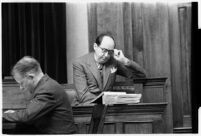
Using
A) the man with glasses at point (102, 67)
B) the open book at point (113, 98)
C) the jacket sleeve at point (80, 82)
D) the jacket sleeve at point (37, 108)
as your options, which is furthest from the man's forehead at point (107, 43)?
the jacket sleeve at point (37, 108)

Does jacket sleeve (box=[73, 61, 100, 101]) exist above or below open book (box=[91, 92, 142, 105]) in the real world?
above

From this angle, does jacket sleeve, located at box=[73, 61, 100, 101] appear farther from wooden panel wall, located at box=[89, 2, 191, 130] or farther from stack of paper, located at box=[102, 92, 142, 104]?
stack of paper, located at box=[102, 92, 142, 104]

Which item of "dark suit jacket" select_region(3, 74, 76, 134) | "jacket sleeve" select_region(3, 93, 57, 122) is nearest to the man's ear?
"dark suit jacket" select_region(3, 74, 76, 134)

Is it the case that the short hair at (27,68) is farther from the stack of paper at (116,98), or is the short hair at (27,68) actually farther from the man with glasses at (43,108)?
the stack of paper at (116,98)

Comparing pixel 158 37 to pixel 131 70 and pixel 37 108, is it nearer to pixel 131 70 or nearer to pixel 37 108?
pixel 131 70

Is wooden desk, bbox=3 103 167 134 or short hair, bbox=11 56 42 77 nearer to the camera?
short hair, bbox=11 56 42 77

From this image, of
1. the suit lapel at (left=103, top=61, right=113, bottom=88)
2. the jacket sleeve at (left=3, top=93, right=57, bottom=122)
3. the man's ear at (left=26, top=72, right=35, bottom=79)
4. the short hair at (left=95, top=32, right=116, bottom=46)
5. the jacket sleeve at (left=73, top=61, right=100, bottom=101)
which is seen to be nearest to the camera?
the jacket sleeve at (left=3, top=93, right=57, bottom=122)

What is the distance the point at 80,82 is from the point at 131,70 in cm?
55

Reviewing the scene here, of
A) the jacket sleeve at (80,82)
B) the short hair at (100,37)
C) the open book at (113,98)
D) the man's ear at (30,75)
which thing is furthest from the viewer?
the short hair at (100,37)

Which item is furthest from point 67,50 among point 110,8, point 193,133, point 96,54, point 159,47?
point 193,133

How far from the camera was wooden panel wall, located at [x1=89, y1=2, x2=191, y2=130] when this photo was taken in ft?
14.4

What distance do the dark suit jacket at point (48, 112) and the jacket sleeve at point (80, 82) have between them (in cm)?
59

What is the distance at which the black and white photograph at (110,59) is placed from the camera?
3.81 metres

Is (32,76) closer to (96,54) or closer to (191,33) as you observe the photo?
(96,54)
